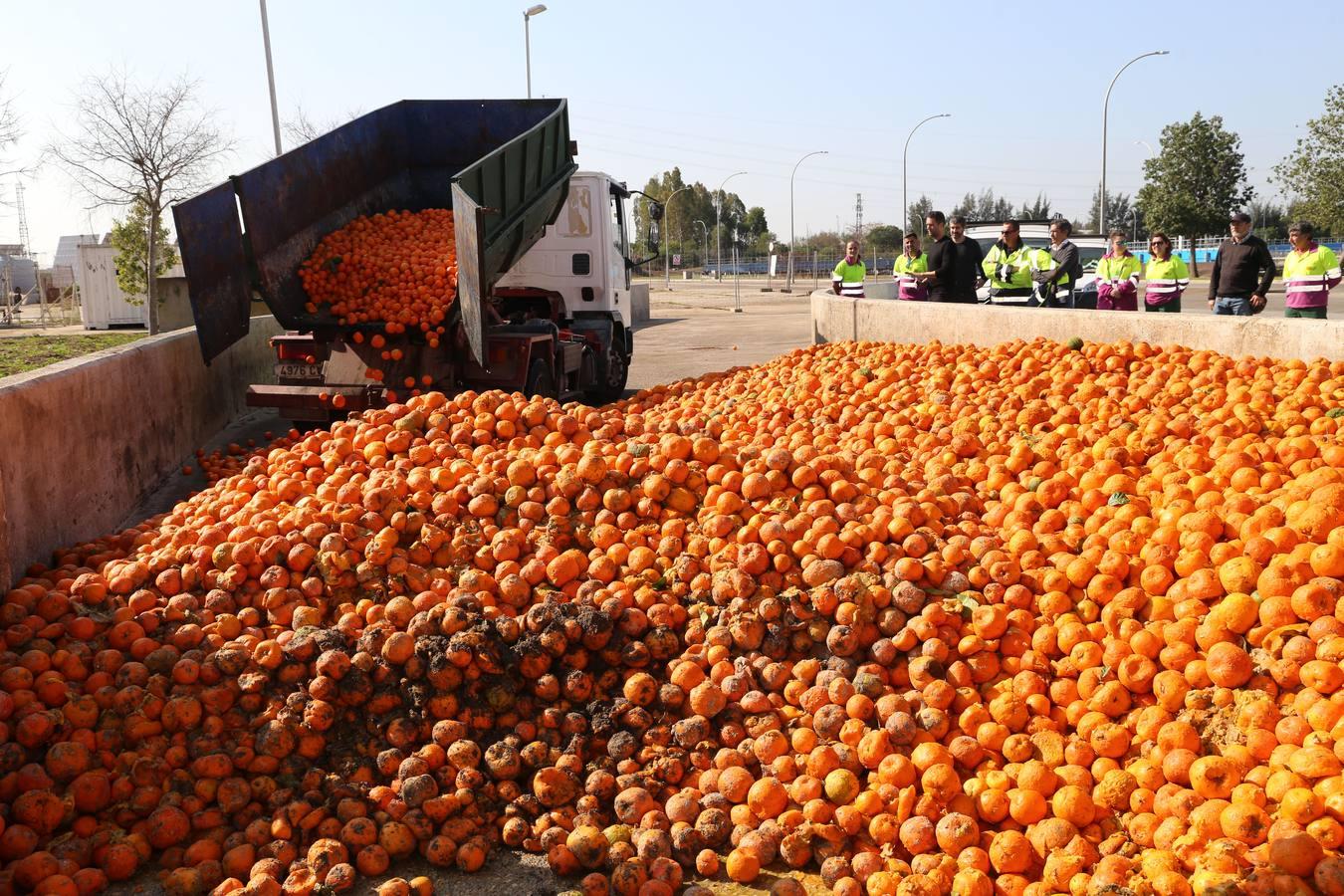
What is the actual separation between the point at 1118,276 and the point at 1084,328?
4.32 meters

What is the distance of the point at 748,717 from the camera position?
12.4 ft

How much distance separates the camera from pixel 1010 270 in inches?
522

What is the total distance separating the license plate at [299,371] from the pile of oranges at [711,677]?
14.5 feet

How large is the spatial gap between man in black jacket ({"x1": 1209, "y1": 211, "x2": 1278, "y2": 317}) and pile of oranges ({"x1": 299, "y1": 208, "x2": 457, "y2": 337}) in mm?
8559

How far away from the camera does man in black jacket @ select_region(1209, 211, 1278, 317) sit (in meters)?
11.1

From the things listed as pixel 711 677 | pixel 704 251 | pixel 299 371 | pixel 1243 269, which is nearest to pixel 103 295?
pixel 299 371

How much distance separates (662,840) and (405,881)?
0.85 m

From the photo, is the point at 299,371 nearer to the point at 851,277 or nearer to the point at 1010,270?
the point at 1010,270

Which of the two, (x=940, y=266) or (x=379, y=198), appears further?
(x=940, y=266)

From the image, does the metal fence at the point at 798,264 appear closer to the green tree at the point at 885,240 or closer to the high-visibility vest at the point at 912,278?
the green tree at the point at 885,240

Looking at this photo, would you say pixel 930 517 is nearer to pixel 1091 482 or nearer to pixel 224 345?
pixel 1091 482

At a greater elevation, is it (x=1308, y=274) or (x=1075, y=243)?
(x=1075, y=243)

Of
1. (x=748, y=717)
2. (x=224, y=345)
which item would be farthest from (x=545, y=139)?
(x=748, y=717)

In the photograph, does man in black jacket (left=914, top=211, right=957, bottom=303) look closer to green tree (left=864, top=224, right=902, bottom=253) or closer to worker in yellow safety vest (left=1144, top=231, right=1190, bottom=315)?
worker in yellow safety vest (left=1144, top=231, right=1190, bottom=315)
